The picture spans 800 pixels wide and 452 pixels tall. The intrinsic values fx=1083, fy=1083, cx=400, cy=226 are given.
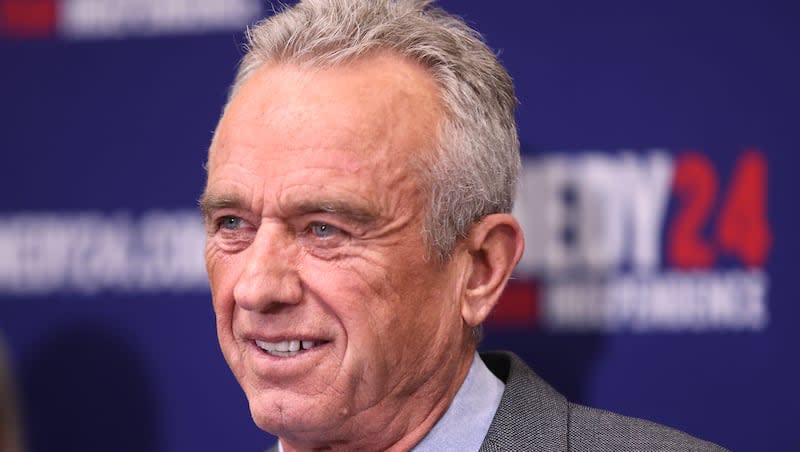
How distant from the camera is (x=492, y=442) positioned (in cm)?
189

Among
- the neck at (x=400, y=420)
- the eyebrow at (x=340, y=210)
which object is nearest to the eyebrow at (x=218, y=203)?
Result: the eyebrow at (x=340, y=210)

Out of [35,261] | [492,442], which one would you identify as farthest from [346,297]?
[35,261]

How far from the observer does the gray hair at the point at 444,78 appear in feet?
6.18

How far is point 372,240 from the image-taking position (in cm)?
182

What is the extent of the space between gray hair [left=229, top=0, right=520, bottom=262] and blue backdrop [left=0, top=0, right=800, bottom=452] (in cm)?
60

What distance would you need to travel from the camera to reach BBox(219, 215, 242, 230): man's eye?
6.22 ft

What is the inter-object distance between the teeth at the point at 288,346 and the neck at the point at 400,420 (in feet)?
0.49

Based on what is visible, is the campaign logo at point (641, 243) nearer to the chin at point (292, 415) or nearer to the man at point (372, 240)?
the man at point (372, 240)

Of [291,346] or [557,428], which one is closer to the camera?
[291,346]

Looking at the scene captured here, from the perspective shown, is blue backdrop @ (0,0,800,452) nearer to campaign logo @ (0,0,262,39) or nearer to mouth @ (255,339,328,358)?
campaign logo @ (0,0,262,39)

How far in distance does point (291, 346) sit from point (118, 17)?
5.05 feet

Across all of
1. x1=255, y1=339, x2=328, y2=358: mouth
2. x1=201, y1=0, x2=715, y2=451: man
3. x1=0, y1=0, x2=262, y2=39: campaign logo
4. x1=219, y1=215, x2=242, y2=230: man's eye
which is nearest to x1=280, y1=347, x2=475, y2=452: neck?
x1=201, y1=0, x2=715, y2=451: man

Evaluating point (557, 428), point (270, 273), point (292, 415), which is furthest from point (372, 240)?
point (557, 428)

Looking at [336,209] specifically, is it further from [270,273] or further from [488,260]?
[488,260]
